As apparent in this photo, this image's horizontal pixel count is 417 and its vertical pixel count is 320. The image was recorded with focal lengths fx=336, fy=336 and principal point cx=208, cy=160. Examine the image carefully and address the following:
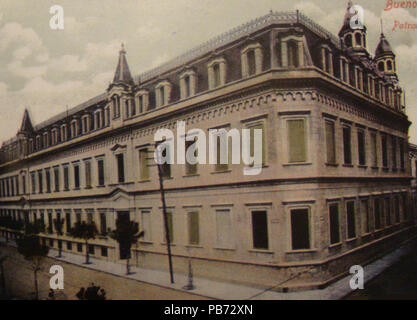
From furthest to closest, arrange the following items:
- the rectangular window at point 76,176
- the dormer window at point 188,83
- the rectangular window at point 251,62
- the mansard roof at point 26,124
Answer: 1. the rectangular window at point 76,176
2. the mansard roof at point 26,124
3. the dormer window at point 188,83
4. the rectangular window at point 251,62

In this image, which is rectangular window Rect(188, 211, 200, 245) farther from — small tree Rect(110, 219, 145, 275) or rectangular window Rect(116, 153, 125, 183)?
rectangular window Rect(116, 153, 125, 183)

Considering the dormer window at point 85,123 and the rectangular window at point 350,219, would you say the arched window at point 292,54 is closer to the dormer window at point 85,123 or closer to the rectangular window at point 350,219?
the rectangular window at point 350,219

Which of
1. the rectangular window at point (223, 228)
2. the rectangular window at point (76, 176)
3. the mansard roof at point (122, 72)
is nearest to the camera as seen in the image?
the mansard roof at point (122, 72)

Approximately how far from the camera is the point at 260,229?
11.4 meters

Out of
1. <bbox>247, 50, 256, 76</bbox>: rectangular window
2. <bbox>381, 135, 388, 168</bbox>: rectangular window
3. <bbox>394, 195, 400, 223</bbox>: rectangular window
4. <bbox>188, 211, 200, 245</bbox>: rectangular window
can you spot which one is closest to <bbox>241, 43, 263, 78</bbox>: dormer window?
<bbox>247, 50, 256, 76</bbox>: rectangular window

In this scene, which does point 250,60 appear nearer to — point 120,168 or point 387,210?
point 120,168

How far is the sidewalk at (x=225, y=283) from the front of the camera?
10.4 m

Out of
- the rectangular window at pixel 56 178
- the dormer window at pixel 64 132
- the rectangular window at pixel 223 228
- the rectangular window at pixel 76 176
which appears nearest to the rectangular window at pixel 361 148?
the rectangular window at pixel 223 228

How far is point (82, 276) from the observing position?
1308cm

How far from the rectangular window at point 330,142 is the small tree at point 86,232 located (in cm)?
1000

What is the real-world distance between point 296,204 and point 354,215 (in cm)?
351

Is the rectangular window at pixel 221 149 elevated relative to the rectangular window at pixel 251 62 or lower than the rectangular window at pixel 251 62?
lower

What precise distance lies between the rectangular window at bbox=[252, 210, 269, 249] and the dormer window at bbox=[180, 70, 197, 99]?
4968 millimetres
